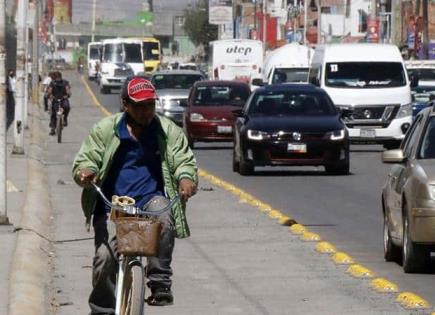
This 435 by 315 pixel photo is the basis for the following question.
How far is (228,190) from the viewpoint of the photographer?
78.3 ft

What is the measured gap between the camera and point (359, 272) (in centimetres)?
1352

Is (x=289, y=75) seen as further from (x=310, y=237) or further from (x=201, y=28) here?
(x=201, y=28)

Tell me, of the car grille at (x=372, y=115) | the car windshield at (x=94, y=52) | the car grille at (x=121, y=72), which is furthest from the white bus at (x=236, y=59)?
the car windshield at (x=94, y=52)

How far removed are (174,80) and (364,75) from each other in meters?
13.4

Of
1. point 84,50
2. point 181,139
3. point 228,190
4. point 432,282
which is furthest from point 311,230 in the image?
point 84,50

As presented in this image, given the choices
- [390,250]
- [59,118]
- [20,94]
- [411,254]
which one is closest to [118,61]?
[59,118]

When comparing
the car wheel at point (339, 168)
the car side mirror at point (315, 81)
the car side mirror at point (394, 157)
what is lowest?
the car wheel at point (339, 168)

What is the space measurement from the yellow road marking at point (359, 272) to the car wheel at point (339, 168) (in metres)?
13.2

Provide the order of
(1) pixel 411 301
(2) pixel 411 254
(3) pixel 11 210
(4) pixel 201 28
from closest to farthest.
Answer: (1) pixel 411 301, (2) pixel 411 254, (3) pixel 11 210, (4) pixel 201 28

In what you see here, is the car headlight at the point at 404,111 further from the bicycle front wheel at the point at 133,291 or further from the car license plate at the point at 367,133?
the bicycle front wheel at the point at 133,291

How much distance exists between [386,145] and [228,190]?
499 inches

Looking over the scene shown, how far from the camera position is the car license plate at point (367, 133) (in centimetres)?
3488

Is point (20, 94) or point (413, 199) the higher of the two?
point (413, 199)

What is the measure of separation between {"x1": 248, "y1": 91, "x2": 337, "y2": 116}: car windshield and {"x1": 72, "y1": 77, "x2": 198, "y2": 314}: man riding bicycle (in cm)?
1885
